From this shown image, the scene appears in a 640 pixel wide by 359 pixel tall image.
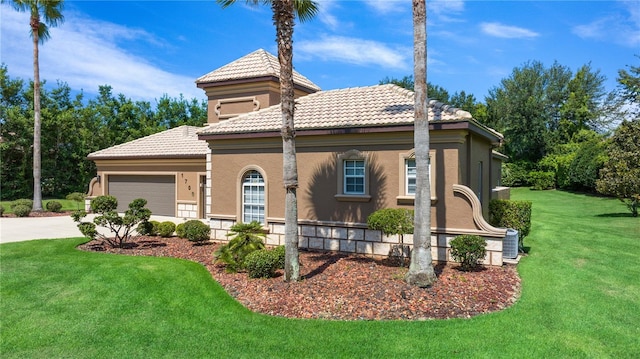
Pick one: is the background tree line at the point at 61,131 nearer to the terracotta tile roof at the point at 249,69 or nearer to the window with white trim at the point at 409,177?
the terracotta tile roof at the point at 249,69

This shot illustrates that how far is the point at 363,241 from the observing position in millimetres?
13086

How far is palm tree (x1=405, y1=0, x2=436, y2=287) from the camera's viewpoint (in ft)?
31.1

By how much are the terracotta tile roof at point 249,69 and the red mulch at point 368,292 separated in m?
9.75

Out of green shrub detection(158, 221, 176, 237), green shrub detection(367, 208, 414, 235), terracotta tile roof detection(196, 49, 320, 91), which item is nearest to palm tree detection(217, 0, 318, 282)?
green shrub detection(367, 208, 414, 235)

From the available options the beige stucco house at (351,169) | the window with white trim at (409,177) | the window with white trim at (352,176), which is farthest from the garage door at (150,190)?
the window with white trim at (409,177)

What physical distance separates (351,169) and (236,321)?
6.77m

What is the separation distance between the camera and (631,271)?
11.3m

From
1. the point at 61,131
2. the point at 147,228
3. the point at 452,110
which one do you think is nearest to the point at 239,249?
the point at 147,228

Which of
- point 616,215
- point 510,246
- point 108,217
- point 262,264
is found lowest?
point 262,264

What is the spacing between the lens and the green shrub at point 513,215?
1408 cm

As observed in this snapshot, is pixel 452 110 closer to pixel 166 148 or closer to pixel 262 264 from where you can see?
pixel 262 264

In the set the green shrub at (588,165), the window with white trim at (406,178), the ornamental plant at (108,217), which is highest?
the green shrub at (588,165)

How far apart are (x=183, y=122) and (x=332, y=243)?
121 ft

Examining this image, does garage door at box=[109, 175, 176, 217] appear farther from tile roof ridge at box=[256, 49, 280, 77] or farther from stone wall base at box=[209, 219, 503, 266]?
stone wall base at box=[209, 219, 503, 266]
